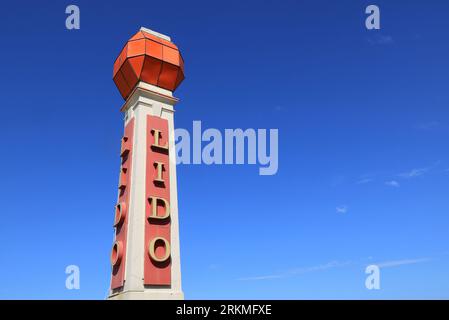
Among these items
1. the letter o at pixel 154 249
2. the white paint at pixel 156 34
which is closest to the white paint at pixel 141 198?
the letter o at pixel 154 249

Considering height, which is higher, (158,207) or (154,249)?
(158,207)

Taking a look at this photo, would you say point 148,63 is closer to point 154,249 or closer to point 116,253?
point 154,249

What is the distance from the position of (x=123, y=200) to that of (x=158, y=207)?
2.85 m

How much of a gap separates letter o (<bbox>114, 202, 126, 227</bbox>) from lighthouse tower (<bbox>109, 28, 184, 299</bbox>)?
6 cm

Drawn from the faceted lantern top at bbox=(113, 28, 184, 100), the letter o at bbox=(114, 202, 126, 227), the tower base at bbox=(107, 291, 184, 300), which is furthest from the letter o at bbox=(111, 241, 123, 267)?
the faceted lantern top at bbox=(113, 28, 184, 100)

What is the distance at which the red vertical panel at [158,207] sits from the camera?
856 inches

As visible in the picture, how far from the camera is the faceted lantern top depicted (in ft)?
83.9

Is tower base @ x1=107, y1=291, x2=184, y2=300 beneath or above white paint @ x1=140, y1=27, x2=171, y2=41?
beneath

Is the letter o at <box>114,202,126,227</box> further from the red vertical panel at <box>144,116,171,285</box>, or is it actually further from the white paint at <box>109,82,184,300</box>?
the red vertical panel at <box>144,116,171,285</box>

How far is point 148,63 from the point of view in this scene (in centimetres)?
2561

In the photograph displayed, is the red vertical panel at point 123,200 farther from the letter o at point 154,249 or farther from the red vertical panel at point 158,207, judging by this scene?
the letter o at point 154,249

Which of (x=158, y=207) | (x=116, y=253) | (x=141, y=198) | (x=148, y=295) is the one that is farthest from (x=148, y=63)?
(x=148, y=295)

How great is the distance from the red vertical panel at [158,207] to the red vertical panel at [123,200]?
147 centimetres
